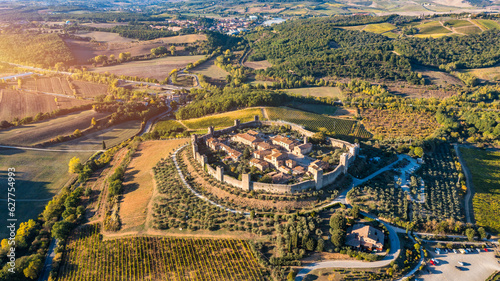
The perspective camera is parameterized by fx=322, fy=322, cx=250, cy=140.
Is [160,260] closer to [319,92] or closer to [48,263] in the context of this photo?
[48,263]

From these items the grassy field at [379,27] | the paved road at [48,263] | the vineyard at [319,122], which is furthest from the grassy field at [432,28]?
the paved road at [48,263]

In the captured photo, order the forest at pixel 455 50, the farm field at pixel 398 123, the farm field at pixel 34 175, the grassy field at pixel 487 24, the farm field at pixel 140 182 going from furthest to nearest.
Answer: the grassy field at pixel 487 24
the forest at pixel 455 50
the farm field at pixel 398 123
the farm field at pixel 34 175
the farm field at pixel 140 182

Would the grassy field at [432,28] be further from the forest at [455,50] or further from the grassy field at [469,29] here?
the forest at [455,50]

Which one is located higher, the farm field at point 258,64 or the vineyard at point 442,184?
the farm field at point 258,64

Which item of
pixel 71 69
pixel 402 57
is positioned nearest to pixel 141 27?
pixel 71 69

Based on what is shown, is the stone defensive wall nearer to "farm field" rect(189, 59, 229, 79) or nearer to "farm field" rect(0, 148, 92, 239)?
"farm field" rect(0, 148, 92, 239)

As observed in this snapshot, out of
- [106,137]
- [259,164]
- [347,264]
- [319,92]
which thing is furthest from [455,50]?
[106,137]
